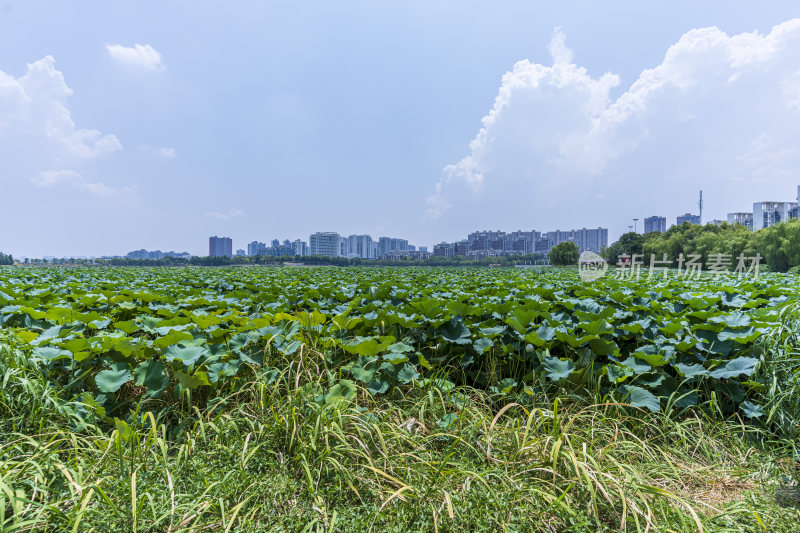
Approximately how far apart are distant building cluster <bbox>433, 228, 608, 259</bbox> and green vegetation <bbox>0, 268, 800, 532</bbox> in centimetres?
12736

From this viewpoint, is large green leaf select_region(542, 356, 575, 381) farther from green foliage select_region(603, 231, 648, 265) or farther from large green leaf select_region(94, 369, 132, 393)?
green foliage select_region(603, 231, 648, 265)

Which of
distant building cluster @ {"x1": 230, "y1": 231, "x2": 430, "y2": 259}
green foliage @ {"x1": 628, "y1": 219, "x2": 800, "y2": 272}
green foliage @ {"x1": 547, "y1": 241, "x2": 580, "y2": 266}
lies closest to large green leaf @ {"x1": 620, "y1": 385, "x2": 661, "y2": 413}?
green foliage @ {"x1": 628, "y1": 219, "x2": 800, "y2": 272}

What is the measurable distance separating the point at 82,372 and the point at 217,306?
1.65 metres

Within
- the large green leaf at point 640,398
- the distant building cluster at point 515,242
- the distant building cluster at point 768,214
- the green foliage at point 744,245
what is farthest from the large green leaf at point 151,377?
the distant building cluster at point 515,242

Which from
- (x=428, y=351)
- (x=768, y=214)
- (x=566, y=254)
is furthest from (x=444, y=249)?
(x=428, y=351)

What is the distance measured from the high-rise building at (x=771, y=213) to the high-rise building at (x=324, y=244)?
12614 centimetres

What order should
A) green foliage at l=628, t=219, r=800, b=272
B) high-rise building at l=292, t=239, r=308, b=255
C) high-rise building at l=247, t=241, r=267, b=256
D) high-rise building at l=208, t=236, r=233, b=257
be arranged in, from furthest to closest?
high-rise building at l=247, t=241, r=267, b=256
high-rise building at l=208, t=236, r=233, b=257
high-rise building at l=292, t=239, r=308, b=255
green foliage at l=628, t=219, r=800, b=272

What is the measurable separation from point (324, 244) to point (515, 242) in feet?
250

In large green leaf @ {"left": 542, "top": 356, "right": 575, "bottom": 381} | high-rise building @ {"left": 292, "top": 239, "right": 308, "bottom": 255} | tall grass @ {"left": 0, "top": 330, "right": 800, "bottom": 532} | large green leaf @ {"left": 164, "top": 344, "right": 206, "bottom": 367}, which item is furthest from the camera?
high-rise building @ {"left": 292, "top": 239, "right": 308, "bottom": 255}

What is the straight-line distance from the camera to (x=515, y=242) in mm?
137000

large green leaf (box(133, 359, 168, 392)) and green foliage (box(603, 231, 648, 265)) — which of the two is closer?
large green leaf (box(133, 359, 168, 392))

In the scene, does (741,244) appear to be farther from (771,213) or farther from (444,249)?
(444,249)

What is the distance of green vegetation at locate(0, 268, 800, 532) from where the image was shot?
6.23 feet

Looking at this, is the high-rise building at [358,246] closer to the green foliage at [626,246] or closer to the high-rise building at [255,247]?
the high-rise building at [255,247]
